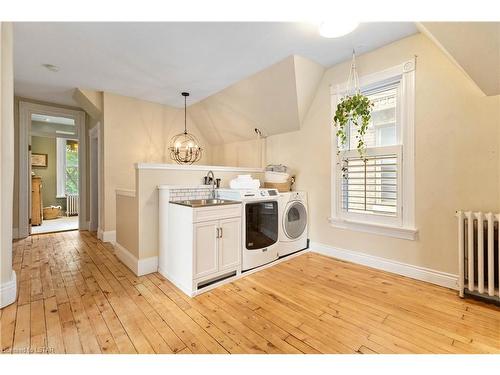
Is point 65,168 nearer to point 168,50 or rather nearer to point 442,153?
point 168,50

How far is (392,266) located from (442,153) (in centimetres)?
129

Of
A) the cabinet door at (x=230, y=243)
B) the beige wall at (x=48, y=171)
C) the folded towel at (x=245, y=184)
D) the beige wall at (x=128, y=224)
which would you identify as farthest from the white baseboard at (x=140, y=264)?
the beige wall at (x=48, y=171)

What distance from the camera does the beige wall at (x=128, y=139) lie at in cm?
380

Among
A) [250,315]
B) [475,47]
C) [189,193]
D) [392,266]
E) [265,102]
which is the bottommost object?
[250,315]

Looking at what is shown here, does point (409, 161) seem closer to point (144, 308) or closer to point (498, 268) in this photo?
point (498, 268)

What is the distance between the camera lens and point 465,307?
6.10ft

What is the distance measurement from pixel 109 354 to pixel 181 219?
3.68 ft

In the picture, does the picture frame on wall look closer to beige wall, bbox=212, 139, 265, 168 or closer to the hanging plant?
beige wall, bbox=212, 139, 265, 168

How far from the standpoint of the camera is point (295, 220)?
321cm

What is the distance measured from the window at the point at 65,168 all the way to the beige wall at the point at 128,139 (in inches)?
168

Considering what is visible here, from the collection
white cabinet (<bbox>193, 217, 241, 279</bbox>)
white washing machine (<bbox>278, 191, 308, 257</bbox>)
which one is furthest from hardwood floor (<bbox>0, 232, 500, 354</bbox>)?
white washing machine (<bbox>278, 191, 308, 257</bbox>)

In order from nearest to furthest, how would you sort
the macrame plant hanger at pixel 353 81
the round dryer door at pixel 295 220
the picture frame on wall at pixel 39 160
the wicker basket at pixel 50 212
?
the macrame plant hanger at pixel 353 81 < the round dryer door at pixel 295 220 < the wicker basket at pixel 50 212 < the picture frame on wall at pixel 39 160

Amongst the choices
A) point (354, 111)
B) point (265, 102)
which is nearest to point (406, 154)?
point (354, 111)

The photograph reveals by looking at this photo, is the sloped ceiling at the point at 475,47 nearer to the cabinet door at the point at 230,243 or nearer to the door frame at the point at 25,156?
the cabinet door at the point at 230,243
